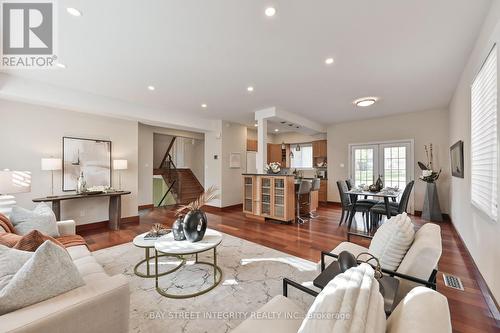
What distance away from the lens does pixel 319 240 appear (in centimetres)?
363

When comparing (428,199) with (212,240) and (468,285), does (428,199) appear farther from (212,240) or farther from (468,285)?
(212,240)

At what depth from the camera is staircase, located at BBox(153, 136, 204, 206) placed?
7746 mm

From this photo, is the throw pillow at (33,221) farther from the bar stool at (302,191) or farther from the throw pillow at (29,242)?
the bar stool at (302,191)

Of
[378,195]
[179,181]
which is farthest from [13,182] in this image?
[378,195]

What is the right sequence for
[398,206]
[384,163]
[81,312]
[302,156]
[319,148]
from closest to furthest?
1. [81,312]
2. [398,206]
3. [384,163]
4. [319,148]
5. [302,156]

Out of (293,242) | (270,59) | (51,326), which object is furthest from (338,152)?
(51,326)

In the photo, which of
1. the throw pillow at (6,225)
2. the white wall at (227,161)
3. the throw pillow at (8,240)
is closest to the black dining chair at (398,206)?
the white wall at (227,161)

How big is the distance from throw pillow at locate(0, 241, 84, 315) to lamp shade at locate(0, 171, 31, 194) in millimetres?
2359

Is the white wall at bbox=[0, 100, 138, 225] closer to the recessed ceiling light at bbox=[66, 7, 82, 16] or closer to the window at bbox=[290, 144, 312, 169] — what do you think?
the recessed ceiling light at bbox=[66, 7, 82, 16]

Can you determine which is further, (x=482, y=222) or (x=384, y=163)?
(x=384, y=163)

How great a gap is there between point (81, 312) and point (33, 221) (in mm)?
1912

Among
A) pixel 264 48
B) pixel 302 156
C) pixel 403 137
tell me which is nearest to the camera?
pixel 264 48

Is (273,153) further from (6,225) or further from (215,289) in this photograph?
(6,225)

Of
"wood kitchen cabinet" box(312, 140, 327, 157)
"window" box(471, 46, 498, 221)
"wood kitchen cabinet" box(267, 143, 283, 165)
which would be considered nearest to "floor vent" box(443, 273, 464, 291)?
"window" box(471, 46, 498, 221)
